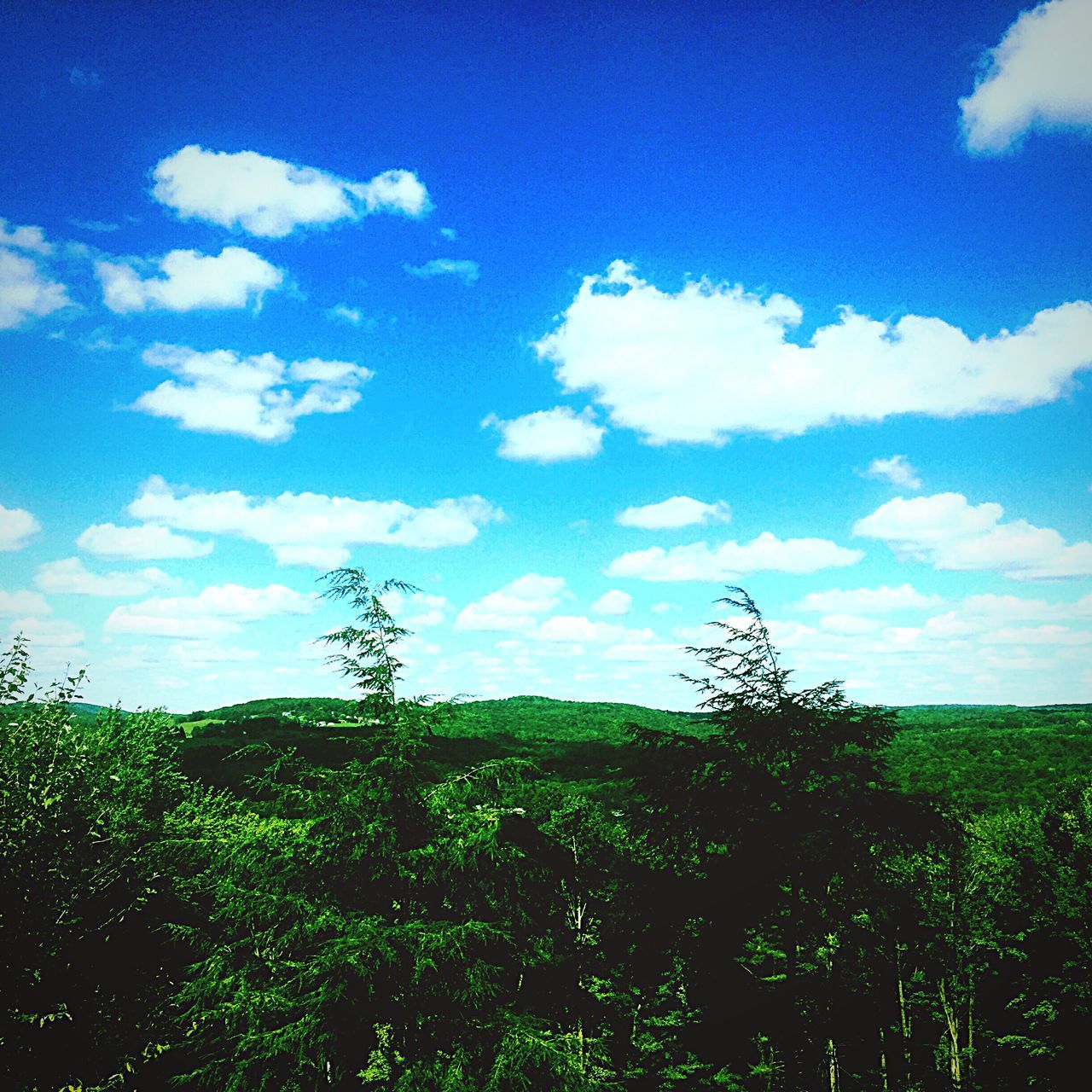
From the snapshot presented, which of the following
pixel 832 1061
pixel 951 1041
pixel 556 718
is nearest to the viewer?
pixel 832 1061

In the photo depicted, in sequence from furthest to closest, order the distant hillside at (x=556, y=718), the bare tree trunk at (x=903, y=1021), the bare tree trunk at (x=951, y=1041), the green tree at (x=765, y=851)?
the distant hillside at (x=556, y=718)
the bare tree trunk at (x=951, y=1041)
the bare tree trunk at (x=903, y=1021)
the green tree at (x=765, y=851)

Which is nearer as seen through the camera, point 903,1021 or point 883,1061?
point 883,1061

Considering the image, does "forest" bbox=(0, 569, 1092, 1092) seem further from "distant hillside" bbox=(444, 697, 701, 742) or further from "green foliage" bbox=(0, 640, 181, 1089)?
"distant hillside" bbox=(444, 697, 701, 742)

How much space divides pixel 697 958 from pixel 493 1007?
2816 millimetres

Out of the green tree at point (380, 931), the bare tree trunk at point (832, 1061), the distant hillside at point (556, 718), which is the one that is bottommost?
the distant hillside at point (556, 718)

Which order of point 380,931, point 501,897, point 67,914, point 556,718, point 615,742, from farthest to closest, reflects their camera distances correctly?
1. point 556,718
2. point 615,742
3. point 67,914
4. point 501,897
5. point 380,931

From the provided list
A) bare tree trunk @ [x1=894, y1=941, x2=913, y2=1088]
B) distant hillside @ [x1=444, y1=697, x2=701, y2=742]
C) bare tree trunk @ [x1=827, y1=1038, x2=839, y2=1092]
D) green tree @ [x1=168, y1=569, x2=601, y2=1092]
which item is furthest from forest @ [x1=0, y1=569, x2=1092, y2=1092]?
distant hillside @ [x1=444, y1=697, x2=701, y2=742]

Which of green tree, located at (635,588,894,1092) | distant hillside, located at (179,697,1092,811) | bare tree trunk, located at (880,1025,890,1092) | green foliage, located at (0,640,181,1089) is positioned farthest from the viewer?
bare tree trunk, located at (880,1025,890,1092)

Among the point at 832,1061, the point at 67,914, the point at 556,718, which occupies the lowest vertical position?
the point at 556,718

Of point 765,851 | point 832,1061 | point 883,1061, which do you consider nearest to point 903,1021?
point 883,1061

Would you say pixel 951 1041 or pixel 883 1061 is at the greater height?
pixel 883 1061

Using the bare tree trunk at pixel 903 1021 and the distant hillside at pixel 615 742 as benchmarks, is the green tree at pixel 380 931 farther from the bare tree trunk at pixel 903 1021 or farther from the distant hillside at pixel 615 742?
the bare tree trunk at pixel 903 1021

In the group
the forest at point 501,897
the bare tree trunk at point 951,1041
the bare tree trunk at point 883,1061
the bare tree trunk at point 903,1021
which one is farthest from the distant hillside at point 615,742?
the bare tree trunk at point 883,1061

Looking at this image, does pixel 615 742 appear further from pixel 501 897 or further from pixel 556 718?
pixel 501 897
